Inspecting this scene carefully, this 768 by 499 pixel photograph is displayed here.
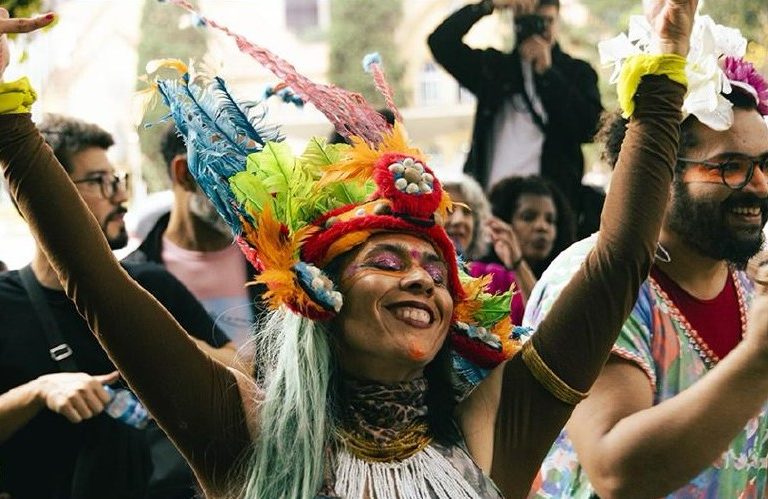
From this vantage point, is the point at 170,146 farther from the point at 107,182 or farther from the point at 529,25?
the point at 529,25

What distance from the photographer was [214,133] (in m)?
2.78

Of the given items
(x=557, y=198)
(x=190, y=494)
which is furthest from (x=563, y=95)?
(x=190, y=494)

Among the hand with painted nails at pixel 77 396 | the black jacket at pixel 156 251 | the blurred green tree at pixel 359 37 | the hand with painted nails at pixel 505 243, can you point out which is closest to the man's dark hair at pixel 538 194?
the hand with painted nails at pixel 505 243

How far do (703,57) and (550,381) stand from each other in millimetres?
941

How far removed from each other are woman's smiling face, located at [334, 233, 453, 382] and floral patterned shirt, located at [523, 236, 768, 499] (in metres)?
0.64

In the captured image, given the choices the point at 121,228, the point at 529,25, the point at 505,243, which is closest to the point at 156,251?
the point at 121,228

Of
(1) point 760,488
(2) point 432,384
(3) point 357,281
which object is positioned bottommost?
(1) point 760,488

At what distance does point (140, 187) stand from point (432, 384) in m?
22.3

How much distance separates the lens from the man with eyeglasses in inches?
116

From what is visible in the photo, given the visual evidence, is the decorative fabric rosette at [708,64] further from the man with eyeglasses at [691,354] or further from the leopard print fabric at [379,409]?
the leopard print fabric at [379,409]

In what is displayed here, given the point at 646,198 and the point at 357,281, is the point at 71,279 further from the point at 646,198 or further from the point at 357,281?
the point at 646,198

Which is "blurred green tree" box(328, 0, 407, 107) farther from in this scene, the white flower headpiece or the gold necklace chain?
the gold necklace chain

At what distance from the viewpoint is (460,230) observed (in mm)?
5434

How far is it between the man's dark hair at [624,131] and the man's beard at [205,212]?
1557mm
